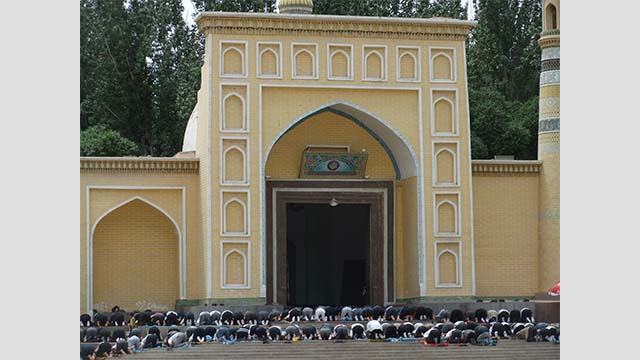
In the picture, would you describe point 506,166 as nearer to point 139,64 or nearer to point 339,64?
point 339,64

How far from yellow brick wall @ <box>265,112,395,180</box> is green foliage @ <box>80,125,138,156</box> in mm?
6678

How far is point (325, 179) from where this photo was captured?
17.6 m

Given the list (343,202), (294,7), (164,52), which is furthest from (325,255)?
(164,52)

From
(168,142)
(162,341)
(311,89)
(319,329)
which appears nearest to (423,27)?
(311,89)

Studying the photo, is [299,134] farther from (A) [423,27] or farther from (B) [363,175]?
(A) [423,27]

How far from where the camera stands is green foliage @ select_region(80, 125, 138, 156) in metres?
23.3

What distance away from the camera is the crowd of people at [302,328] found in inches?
517

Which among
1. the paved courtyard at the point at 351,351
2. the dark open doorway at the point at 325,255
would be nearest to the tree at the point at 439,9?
the dark open doorway at the point at 325,255

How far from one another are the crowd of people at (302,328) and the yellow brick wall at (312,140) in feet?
7.61

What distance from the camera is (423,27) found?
56.6ft

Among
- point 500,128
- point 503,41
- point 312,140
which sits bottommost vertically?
point 312,140

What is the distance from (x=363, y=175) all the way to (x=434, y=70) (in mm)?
1815

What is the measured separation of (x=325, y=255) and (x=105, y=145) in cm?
495

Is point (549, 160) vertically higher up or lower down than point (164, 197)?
higher up
